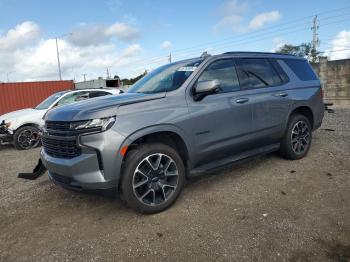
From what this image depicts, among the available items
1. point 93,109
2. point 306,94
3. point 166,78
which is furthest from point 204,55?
point 306,94

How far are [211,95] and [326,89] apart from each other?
51.3 ft

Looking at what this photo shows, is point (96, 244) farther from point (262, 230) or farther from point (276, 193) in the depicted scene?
point (276, 193)

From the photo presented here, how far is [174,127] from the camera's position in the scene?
3482 millimetres

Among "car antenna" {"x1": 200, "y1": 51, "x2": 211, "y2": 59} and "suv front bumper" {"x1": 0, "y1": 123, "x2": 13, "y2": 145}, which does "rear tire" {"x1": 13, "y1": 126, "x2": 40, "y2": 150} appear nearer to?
"suv front bumper" {"x1": 0, "y1": 123, "x2": 13, "y2": 145}

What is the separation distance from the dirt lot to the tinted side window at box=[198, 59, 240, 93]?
1.40 meters

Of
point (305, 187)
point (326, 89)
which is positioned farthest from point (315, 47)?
point (305, 187)

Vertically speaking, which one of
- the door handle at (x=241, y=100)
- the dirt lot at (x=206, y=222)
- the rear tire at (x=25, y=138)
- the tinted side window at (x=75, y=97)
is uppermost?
the tinted side window at (x=75, y=97)

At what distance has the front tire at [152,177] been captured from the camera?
3.21 meters

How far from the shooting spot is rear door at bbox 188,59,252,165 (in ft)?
12.2

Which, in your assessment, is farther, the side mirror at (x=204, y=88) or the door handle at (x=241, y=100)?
the door handle at (x=241, y=100)

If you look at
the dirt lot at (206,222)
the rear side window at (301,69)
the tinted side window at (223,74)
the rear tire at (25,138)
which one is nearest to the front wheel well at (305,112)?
the rear side window at (301,69)

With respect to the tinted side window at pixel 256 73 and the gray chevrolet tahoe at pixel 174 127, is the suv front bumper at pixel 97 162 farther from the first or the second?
the tinted side window at pixel 256 73

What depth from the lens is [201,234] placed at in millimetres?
2961

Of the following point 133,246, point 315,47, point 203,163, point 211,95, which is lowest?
point 133,246
